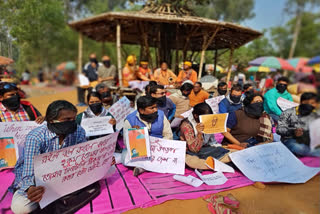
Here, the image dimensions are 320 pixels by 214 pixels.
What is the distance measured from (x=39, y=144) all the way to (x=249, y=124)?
10.4ft

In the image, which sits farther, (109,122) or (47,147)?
(109,122)

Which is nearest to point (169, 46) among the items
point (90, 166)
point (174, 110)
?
point (174, 110)

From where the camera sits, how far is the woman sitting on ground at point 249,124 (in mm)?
3412

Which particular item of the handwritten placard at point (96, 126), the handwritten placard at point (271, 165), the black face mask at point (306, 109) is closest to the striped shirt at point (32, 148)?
the handwritten placard at point (96, 126)

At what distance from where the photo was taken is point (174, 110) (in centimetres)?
459

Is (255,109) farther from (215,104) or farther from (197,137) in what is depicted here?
(215,104)

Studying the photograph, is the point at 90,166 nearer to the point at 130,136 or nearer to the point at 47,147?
the point at 47,147

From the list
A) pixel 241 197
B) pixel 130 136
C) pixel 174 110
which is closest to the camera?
pixel 241 197

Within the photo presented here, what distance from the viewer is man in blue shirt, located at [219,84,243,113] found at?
418 cm

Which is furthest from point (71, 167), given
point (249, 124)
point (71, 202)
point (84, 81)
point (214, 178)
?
point (84, 81)

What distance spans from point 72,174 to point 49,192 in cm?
26

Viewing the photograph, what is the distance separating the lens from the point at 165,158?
295 cm

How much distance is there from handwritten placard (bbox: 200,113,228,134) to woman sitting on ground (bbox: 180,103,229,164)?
0.27 ft

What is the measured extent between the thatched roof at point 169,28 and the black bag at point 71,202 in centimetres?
560
